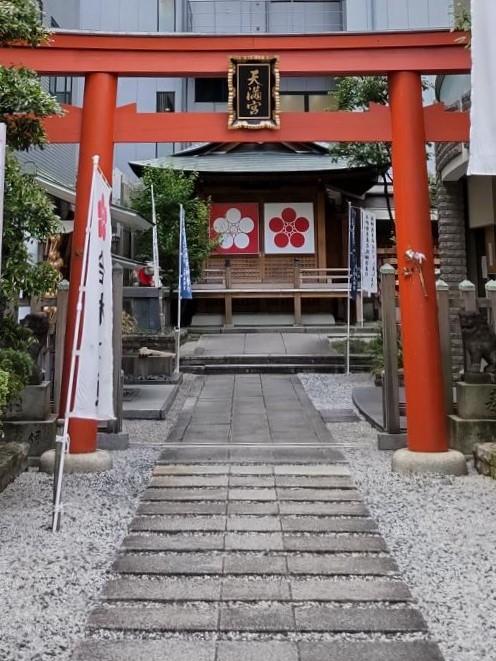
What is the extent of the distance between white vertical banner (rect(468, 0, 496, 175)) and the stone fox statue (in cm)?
233

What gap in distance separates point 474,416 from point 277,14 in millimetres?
26541

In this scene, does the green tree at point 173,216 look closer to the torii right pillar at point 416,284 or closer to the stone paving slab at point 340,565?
the torii right pillar at point 416,284

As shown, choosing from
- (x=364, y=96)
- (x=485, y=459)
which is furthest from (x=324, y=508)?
(x=364, y=96)

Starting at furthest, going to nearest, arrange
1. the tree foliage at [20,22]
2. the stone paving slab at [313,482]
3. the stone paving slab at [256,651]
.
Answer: the stone paving slab at [313,482]
the tree foliage at [20,22]
the stone paving slab at [256,651]

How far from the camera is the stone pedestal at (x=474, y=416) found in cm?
568

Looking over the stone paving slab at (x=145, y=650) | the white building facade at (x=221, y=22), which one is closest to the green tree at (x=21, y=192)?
the stone paving slab at (x=145, y=650)

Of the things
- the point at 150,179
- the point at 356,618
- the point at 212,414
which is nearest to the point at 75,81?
the point at 150,179

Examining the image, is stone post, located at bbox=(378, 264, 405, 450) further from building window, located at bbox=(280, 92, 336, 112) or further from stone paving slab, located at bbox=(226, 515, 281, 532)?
building window, located at bbox=(280, 92, 336, 112)

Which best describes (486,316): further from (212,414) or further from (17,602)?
(17,602)

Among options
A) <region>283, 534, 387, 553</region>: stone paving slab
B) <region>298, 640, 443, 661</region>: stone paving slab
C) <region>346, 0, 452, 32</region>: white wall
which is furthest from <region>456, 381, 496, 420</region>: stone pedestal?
<region>346, 0, 452, 32</region>: white wall

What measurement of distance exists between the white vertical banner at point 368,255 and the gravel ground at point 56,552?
7.50 meters

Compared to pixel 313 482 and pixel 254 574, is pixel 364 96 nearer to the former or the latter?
pixel 313 482

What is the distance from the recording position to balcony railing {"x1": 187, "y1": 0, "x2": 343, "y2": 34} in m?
26.2

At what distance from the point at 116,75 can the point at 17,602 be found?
16.6 feet
